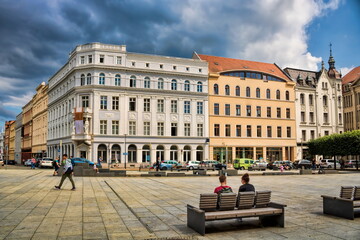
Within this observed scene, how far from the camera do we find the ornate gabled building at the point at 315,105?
6744cm

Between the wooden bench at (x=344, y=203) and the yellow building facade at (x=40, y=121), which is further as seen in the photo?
the yellow building facade at (x=40, y=121)

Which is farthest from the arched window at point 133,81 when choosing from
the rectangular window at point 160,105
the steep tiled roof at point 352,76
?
the steep tiled roof at point 352,76

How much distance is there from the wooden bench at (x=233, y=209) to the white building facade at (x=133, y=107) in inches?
1753

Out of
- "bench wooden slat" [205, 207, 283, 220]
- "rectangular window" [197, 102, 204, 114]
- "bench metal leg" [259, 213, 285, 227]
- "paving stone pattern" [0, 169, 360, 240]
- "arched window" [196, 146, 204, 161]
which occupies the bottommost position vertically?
"paving stone pattern" [0, 169, 360, 240]

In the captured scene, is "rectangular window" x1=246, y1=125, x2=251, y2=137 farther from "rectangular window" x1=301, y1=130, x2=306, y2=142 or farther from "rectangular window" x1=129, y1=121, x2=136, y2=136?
"rectangular window" x1=129, y1=121, x2=136, y2=136

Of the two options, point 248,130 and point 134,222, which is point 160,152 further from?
point 134,222

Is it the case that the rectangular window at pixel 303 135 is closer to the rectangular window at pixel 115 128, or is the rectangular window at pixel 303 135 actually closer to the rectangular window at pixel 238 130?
the rectangular window at pixel 238 130

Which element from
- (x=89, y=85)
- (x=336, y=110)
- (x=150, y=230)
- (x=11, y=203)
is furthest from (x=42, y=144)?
(x=150, y=230)

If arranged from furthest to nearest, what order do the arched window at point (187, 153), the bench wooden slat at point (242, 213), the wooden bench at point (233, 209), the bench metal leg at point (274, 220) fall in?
the arched window at point (187, 153) < the bench metal leg at point (274, 220) < the wooden bench at point (233, 209) < the bench wooden slat at point (242, 213)

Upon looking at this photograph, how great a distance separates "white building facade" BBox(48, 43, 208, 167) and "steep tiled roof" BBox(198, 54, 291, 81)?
13.7 ft

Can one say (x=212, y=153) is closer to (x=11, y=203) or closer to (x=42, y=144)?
(x=42, y=144)

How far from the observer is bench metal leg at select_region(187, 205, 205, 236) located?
26.3ft

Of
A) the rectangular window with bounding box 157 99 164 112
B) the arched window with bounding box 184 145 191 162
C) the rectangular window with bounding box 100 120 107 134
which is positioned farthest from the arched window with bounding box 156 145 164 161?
the rectangular window with bounding box 100 120 107 134

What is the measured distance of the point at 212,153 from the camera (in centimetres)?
5862
